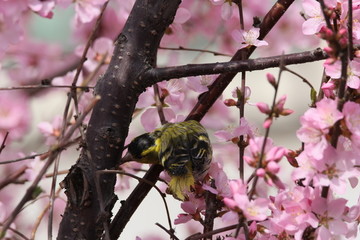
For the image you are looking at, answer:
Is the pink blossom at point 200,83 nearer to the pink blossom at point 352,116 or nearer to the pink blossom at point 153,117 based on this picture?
the pink blossom at point 153,117

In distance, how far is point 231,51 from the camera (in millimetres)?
1953

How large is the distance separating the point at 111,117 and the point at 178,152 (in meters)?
0.12

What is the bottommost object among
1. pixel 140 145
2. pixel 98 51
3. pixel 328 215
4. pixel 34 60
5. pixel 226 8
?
pixel 328 215

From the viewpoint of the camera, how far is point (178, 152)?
3.43ft

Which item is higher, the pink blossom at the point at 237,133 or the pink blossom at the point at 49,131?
the pink blossom at the point at 49,131

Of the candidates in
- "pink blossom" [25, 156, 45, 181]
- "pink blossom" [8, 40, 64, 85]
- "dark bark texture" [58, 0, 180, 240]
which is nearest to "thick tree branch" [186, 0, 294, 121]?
"dark bark texture" [58, 0, 180, 240]

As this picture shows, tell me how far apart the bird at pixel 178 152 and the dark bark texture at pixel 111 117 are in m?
0.08

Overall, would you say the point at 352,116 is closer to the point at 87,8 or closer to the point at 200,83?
the point at 200,83

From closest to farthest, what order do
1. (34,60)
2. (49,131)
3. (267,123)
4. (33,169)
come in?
1. (267,123)
2. (33,169)
3. (49,131)
4. (34,60)

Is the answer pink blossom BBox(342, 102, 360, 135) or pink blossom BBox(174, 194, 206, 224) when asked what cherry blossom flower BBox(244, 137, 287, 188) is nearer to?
pink blossom BBox(342, 102, 360, 135)

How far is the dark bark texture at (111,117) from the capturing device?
3.12 ft

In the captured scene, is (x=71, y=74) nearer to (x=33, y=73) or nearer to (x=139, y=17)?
(x=33, y=73)

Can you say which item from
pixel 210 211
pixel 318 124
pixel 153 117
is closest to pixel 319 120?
pixel 318 124

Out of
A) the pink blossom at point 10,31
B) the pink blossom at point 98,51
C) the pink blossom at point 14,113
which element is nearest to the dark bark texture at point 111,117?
the pink blossom at point 10,31
